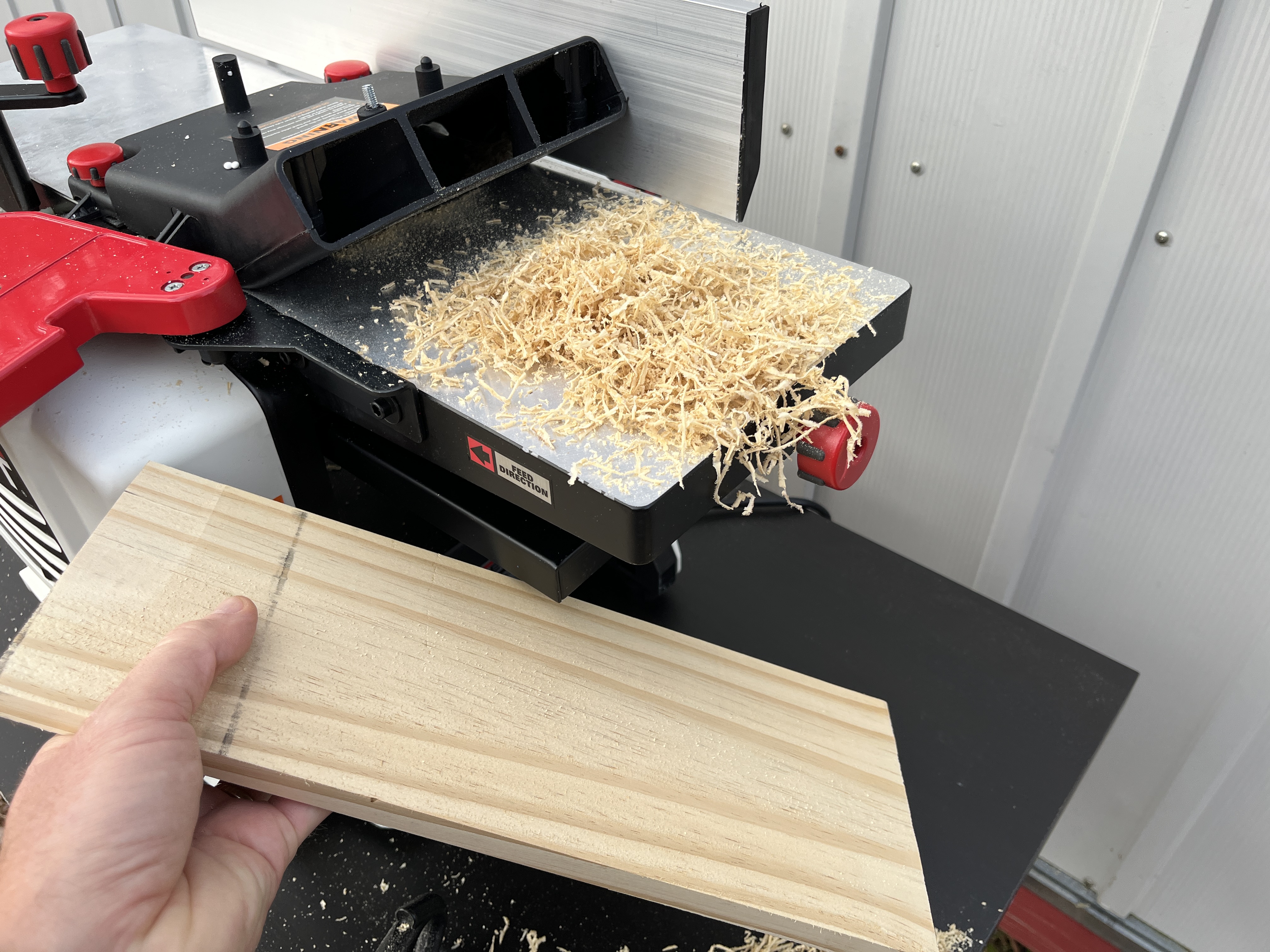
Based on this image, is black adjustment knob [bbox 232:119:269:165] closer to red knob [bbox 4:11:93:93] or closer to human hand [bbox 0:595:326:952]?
red knob [bbox 4:11:93:93]

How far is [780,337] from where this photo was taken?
0.78 metres

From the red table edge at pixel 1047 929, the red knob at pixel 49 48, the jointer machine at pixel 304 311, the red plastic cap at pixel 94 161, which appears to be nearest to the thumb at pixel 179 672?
the jointer machine at pixel 304 311

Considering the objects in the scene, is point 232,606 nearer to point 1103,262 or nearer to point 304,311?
point 304,311

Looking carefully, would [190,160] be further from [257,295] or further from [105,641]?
[105,641]

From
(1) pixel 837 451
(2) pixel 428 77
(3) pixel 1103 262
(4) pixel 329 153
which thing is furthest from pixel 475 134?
(3) pixel 1103 262

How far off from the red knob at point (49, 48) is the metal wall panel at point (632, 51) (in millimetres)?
354

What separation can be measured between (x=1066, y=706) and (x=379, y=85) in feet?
3.85

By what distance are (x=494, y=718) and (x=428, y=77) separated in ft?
2.29

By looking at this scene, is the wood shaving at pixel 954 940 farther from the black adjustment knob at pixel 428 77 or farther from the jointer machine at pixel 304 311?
the black adjustment knob at pixel 428 77

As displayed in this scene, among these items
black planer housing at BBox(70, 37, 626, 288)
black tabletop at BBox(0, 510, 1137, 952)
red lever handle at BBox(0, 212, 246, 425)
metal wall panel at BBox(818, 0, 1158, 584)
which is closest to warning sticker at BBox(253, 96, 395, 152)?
black planer housing at BBox(70, 37, 626, 288)

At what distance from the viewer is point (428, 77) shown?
949 millimetres

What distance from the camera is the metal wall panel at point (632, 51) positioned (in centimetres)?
88

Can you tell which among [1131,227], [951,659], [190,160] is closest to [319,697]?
[190,160]

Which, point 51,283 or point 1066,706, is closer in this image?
point 51,283
